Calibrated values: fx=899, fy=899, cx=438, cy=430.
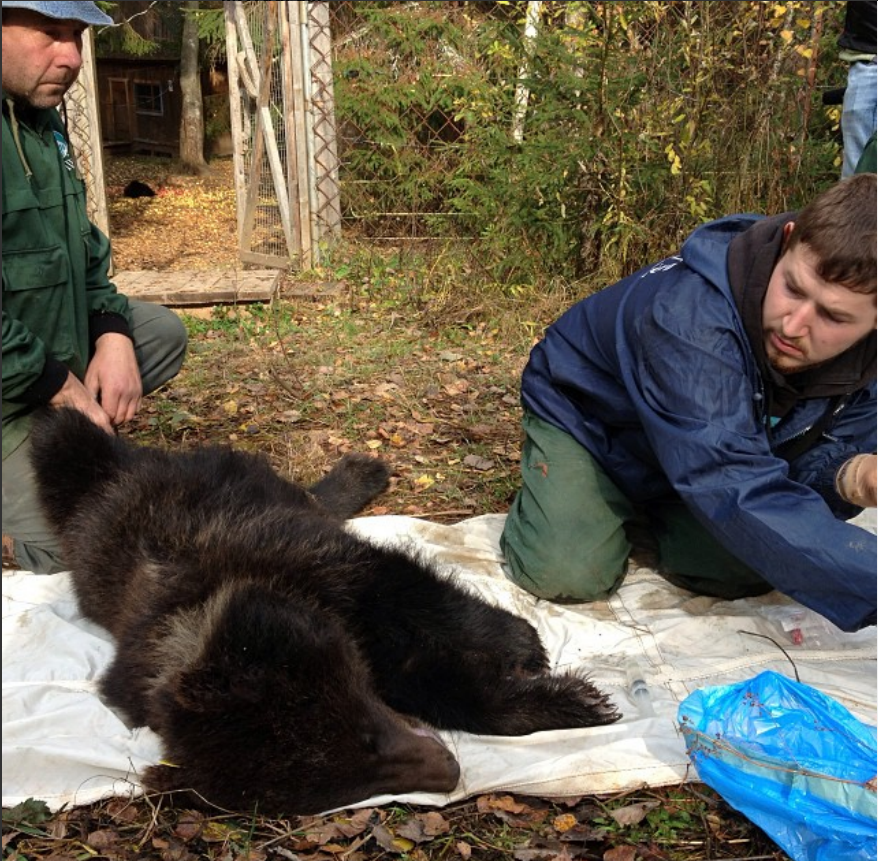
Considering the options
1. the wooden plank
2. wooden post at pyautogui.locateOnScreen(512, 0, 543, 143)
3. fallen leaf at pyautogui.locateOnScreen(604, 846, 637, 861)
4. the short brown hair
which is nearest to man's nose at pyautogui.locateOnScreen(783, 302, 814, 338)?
the short brown hair

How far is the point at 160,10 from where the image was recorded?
2019 cm

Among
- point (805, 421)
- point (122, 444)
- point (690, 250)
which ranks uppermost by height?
point (690, 250)

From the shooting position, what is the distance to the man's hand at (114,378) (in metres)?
4.23

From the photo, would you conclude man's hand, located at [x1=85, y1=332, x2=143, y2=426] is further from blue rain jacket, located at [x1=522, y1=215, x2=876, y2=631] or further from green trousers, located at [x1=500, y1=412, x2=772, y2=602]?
blue rain jacket, located at [x1=522, y1=215, x2=876, y2=631]

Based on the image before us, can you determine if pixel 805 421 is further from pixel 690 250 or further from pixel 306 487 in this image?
pixel 306 487

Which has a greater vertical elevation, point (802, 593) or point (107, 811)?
point (802, 593)

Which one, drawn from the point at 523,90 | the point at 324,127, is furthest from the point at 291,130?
the point at 523,90

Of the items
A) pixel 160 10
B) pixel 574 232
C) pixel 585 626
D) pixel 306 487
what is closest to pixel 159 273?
pixel 574 232

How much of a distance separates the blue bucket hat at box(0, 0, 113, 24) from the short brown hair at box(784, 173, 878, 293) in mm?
2990

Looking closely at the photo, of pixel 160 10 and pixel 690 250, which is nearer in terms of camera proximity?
pixel 690 250

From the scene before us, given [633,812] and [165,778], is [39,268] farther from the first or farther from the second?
[633,812]

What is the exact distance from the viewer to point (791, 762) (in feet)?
7.68

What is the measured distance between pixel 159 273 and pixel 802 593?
7951 millimetres

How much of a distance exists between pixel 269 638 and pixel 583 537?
1.60 m
